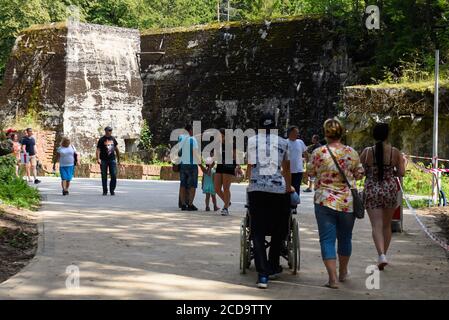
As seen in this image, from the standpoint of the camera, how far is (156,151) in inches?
1289

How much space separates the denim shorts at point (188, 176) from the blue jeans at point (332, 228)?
23.4 ft

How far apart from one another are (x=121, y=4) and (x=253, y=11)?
38.0 ft

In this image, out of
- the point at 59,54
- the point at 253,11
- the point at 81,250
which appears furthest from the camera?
the point at 253,11

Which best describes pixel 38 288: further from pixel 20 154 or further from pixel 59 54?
pixel 59 54

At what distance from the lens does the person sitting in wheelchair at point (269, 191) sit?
286 inches

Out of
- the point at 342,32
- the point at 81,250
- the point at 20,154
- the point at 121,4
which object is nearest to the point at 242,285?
the point at 81,250

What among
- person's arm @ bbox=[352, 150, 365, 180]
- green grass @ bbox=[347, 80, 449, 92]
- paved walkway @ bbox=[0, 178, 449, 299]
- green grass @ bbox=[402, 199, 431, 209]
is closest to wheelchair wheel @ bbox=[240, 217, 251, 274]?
paved walkway @ bbox=[0, 178, 449, 299]

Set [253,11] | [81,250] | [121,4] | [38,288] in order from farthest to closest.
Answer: [253,11], [121,4], [81,250], [38,288]

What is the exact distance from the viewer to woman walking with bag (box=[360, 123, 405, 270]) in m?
8.26

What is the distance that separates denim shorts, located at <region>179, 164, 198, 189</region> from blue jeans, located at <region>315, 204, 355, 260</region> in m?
7.12

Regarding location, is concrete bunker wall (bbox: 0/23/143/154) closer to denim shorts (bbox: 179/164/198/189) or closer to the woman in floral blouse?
denim shorts (bbox: 179/164/198/189)

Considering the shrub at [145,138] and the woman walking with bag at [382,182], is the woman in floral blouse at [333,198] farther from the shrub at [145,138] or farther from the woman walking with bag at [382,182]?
the shrub at [145,138]

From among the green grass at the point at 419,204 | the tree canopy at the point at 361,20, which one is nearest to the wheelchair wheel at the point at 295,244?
the green grass at the point at 419,204

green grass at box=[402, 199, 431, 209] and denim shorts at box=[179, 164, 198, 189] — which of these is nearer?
denim shorts at box=[179, 164, 198, 189]
